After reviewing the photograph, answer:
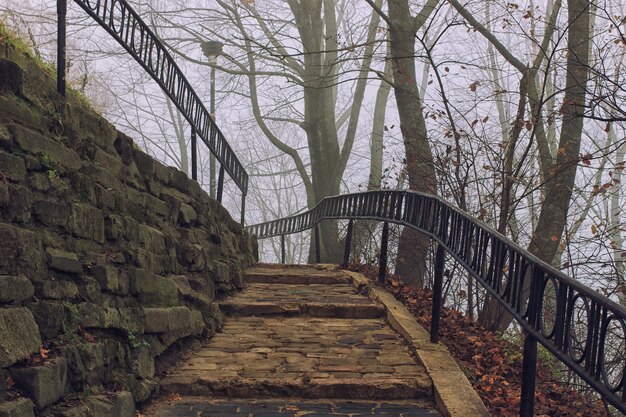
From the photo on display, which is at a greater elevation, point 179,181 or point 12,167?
point 179,181

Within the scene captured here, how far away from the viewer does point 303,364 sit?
4.41 meters

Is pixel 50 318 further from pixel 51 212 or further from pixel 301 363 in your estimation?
pixel 301 363

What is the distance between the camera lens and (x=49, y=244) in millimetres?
3014

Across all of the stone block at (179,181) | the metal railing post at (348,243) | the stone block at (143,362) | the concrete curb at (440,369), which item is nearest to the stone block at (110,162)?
the stone block at (143,362)

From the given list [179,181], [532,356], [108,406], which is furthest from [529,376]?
[179,181]

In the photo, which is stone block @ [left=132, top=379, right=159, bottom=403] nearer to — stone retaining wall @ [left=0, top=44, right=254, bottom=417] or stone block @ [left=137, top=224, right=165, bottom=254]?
stone retaining wall @ [left=0, top=44, right=254, bottom=417]

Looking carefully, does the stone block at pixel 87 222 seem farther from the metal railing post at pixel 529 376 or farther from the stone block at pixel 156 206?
the metal railing post at pixel 529 376

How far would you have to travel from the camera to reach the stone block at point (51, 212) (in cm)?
297

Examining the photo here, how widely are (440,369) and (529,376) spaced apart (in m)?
1.13

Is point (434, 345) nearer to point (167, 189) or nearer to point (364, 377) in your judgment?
point (364, 377)

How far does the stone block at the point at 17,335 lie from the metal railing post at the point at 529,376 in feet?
7.60

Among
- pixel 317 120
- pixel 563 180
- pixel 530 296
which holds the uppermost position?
pixel 317 120

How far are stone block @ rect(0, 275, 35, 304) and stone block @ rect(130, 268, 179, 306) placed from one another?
1097 mm

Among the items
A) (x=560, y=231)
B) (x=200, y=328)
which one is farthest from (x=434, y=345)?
(x=560, y=231)
